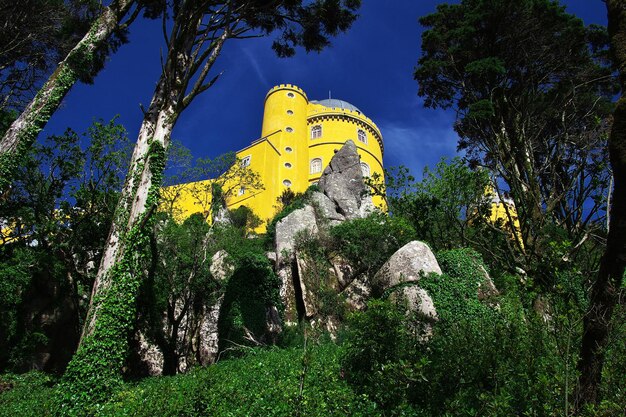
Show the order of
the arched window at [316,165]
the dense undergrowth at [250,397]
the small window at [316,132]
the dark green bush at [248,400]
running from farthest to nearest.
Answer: the small window at [316,132]
the arched window at [316,165]
the dense undergrowth at [250,397]
the dark green bush at [248,400]

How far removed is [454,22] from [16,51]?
1520 centimetres

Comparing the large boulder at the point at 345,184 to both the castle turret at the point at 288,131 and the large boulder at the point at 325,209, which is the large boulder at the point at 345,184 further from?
the castle turret at the point at 288,131

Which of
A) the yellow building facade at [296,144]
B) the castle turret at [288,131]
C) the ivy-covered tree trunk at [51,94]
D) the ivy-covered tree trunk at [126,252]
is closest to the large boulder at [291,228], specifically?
the yellow building facade at [296,144]

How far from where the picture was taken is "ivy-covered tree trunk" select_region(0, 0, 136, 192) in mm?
7801

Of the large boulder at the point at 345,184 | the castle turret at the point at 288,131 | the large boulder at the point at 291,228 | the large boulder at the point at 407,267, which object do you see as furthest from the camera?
the castle turret at the point at 288,131

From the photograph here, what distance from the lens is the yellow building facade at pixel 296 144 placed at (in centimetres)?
3541

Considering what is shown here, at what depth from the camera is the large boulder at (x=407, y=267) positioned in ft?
41.3

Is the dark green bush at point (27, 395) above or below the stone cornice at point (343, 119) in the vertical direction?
below

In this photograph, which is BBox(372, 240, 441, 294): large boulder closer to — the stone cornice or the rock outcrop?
the rock outcrop

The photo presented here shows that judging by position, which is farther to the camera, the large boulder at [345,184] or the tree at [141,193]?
the large boulder at [345,184]

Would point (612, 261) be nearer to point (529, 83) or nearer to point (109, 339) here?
point (109, 339)

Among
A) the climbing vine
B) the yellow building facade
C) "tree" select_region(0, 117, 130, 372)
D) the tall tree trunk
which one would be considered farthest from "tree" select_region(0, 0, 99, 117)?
the yellow building facade

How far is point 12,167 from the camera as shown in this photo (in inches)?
306

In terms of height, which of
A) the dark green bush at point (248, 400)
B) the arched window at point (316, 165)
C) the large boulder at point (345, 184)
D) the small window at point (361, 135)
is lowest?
the dark green bush at point (248, 400)
